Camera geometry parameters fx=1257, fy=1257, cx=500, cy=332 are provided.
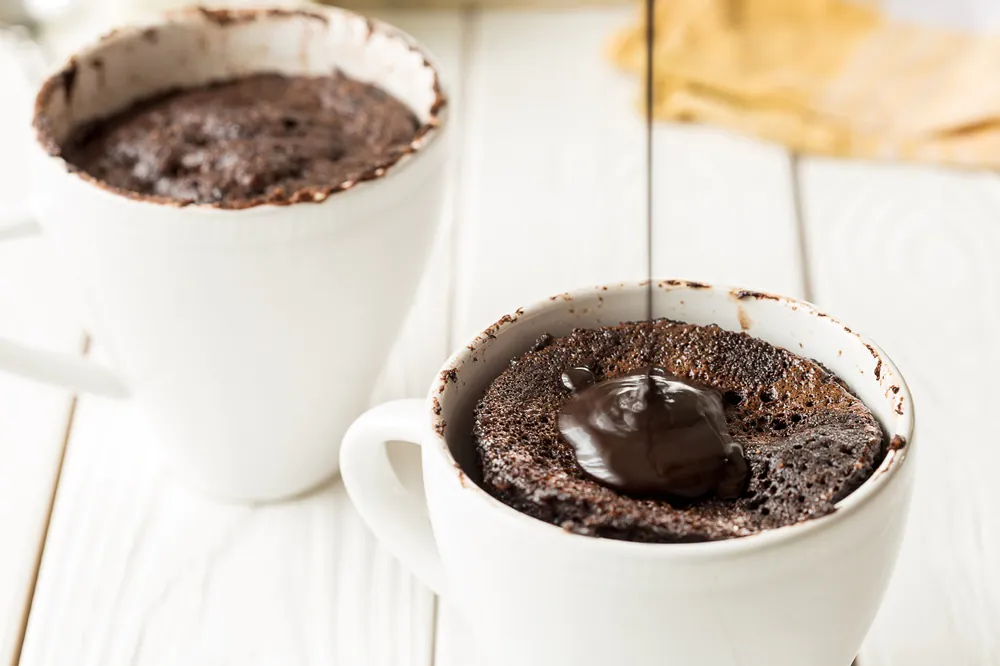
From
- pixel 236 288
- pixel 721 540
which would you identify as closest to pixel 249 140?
pixel 236 288

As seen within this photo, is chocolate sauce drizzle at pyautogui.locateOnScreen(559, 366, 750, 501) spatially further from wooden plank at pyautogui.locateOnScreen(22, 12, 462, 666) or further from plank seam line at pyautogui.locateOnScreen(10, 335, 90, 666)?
plank seam line at pyautogui.locateOnScreen(10, 335, 90, 666)

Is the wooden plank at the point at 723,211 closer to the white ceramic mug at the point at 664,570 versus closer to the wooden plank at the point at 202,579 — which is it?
the wooden plank at the point at 202,579

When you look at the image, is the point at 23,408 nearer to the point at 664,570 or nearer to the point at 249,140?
the point at 249,140

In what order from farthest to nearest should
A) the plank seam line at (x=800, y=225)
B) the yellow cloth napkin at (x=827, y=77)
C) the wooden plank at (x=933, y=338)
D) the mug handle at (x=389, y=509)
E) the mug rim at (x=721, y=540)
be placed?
the yellow cloth napkin at (x=827, y=77), the plank seam line at (x=800, y=225), the wooden plank at (x=933, y=338), the mug handle at (x=389, y=509), the mug rim at (x=721, y=540)

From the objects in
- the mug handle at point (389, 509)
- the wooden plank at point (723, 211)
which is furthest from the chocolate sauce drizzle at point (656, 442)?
the wooden plank at point (723, 211)

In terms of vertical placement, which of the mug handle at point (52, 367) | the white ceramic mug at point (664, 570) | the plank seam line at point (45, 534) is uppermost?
the white ceramic mug at point (664, 570)

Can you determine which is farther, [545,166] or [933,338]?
[545,166]
